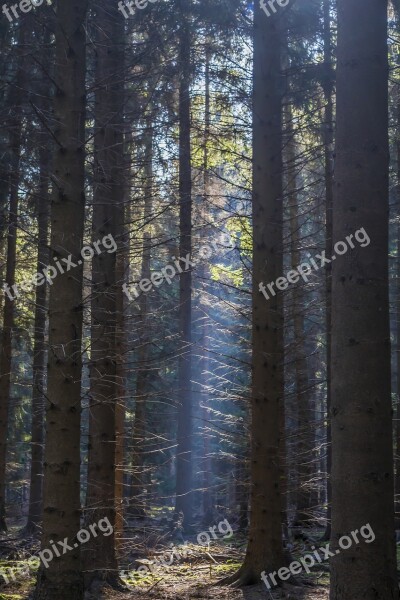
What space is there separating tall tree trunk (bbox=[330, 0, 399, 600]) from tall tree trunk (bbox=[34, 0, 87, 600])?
2.87 m

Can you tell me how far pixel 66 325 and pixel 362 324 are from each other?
3156 mm

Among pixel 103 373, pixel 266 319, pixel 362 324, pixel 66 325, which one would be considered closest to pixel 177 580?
pixel 103 373

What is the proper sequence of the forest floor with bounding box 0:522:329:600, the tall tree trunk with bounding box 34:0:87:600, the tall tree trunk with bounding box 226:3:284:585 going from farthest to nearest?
the tall tree trunk with bounding box 226:3:284:585 < the forest floor with bounding box 0:522:329:600 < the tall tree trunk with bounding box 34:0:87:600

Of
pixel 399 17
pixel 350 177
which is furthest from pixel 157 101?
pixel 350 177

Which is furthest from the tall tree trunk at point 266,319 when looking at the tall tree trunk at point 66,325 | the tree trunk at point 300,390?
the tall tree trunk at point 66,325

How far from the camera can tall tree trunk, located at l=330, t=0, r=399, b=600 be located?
402 cm

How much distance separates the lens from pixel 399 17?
831 cm

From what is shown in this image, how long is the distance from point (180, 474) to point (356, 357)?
15.5 meters

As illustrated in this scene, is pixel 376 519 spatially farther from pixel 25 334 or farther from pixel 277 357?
pixel 25 334

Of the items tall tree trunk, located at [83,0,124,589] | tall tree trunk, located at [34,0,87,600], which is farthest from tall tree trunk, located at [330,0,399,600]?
tall tree trunk, located at [83,0,124,589]

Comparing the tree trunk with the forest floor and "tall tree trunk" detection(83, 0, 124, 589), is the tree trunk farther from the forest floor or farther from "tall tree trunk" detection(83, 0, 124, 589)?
"tall tree trunk" detection(83, 0, 124, 589)

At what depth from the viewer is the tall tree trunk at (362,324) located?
13.2 feet

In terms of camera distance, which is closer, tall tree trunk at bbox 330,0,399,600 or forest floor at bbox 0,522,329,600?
tall tree trunk at bbox 330,0,399,600

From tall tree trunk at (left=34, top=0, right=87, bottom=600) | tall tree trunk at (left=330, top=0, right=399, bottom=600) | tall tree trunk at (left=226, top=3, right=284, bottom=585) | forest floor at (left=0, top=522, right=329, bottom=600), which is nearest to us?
tall tree trunk at (left=330, top=0, right=399, bottom=600)
